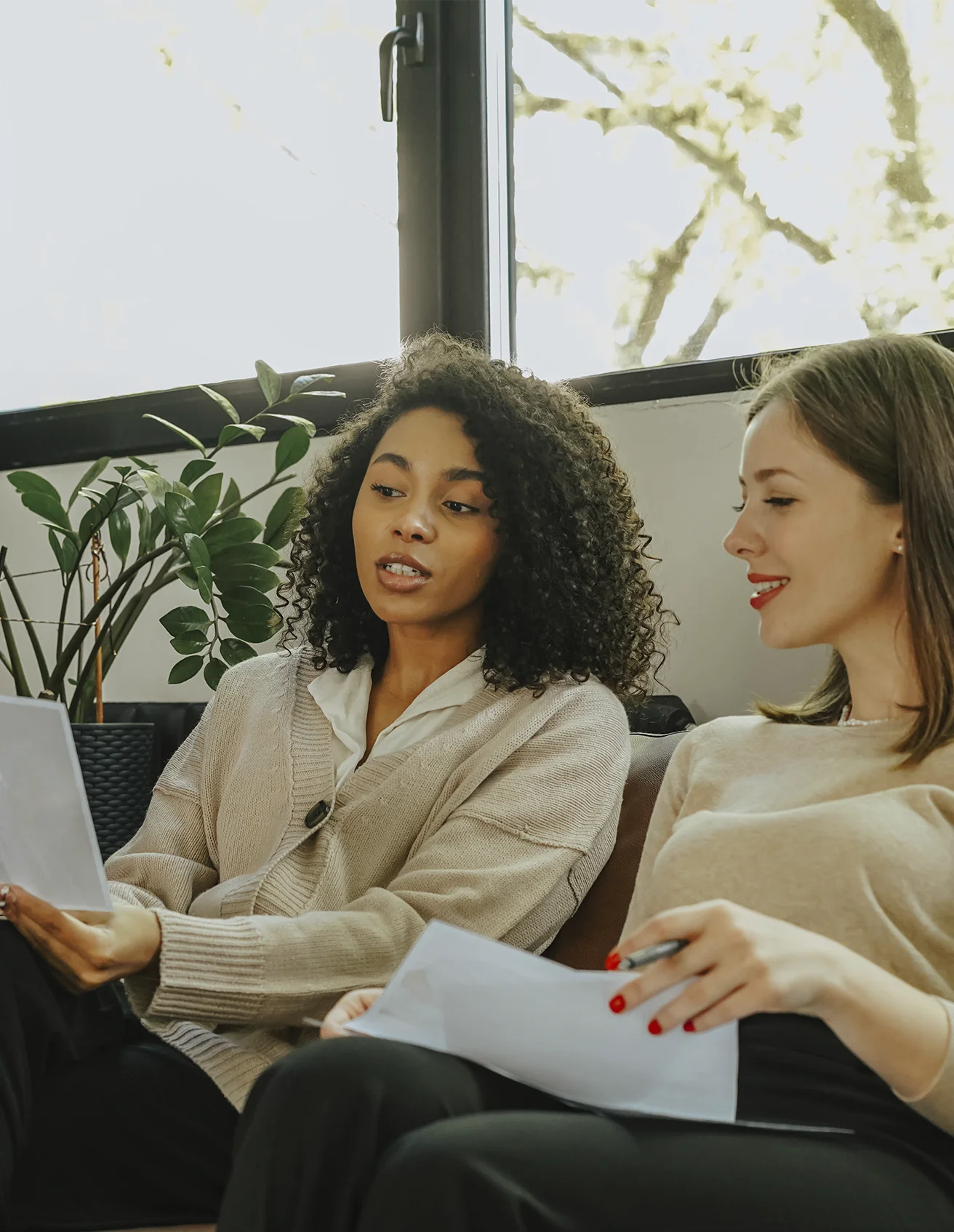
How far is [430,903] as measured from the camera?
3.68 feet

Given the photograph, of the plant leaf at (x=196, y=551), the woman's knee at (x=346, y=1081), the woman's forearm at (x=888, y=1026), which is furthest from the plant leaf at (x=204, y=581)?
the woman's forearm at (x=888, y=1026)

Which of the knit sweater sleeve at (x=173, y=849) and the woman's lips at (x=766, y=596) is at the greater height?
the woman's lips at (x=766, y=596)

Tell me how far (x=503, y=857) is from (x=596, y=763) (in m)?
0.15

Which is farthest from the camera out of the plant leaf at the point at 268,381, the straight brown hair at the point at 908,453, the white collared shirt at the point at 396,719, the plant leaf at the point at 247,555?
the plant leaf at the point at 268,381

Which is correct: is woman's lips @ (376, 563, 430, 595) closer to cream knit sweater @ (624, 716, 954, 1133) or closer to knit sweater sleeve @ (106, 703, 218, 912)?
knit sweater sleeve @ (106, 703, 218, 912)

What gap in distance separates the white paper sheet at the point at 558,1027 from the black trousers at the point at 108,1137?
428 mm

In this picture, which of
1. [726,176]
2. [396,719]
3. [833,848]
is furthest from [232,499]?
[833,848]

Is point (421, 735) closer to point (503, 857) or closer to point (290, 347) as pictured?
point (503, 857)

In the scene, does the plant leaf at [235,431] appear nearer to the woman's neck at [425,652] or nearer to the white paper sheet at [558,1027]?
the woman's neck at [425,652]

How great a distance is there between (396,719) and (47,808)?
50cm

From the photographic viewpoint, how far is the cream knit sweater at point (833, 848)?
0.90 m

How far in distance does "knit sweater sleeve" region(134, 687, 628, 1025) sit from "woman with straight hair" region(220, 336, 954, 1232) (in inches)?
4.6

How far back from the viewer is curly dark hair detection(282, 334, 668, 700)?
4.52 feet

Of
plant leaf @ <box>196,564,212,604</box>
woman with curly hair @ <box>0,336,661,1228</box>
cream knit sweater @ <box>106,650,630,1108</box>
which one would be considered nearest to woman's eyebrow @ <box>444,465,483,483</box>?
woman with curly hair @ <box>0,336,661,1228</box>
